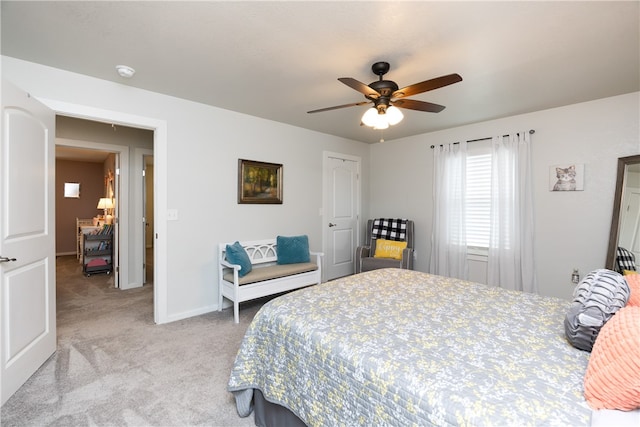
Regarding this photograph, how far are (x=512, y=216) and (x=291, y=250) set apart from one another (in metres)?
2.81

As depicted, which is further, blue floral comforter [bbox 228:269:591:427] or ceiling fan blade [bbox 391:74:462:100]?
ceiling fan blade [bbox 391:74:462:100]

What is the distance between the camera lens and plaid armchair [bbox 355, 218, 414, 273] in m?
4.17

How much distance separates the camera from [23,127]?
208cm

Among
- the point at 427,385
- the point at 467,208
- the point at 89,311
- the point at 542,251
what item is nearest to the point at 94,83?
the point at 89,311

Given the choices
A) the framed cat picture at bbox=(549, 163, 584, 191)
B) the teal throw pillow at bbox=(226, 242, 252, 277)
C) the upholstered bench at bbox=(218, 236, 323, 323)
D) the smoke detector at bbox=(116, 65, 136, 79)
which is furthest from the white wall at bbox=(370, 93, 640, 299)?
the smoke detector at bbox=(116, 65, 136, 79)

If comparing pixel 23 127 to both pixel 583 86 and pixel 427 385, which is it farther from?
pixel 583 86

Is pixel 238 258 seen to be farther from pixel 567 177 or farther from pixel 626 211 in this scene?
pixel 626 211

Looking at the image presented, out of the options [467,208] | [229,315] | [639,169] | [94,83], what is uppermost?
[94,83]

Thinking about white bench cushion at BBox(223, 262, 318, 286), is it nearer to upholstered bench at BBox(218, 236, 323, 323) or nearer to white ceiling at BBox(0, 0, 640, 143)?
upholstered bench at BBox(218, 236, 323, 323)

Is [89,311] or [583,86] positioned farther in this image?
[89,311]

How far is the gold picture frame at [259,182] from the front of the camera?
3.74m

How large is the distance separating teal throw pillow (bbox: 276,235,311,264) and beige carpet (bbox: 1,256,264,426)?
82 centimetres

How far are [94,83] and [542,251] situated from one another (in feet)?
16.5

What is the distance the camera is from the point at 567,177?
3.37m
